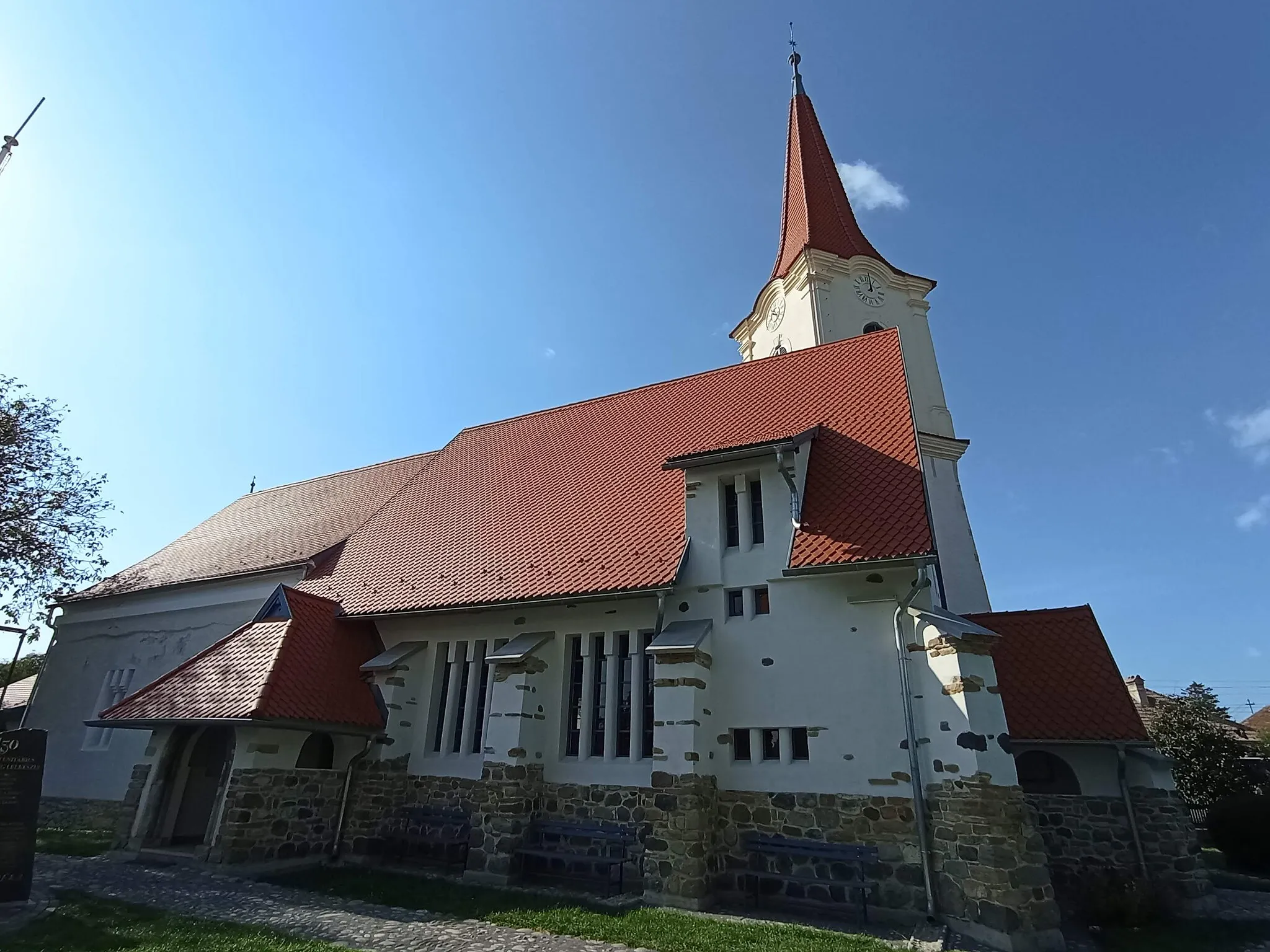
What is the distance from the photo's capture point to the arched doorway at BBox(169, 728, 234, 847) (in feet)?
43.2

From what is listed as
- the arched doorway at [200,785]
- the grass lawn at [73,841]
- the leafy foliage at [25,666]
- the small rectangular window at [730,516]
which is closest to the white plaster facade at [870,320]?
the small rectangular window at [730,516]

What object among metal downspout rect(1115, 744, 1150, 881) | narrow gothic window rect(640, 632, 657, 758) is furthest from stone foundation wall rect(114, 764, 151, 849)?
metal downspout rect(1115, 744, 1150, 881)

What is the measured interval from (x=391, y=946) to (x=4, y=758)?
6229 millimetres

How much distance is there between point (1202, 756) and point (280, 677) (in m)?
23.4

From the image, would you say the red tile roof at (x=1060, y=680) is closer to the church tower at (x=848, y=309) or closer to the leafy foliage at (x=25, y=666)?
the church tower at (x=848, y=309)

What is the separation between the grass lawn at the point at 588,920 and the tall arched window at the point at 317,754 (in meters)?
2.07

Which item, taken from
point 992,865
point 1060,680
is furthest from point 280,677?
point 1060,680

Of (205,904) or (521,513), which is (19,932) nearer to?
(205,904)

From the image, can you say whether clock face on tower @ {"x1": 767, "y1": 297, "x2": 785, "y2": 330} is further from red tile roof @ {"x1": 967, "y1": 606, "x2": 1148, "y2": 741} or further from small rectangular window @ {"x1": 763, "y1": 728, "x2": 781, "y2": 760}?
small rectangular window @ {"x1": 763, "y1": 728, "x2": 781, "y2": 760}

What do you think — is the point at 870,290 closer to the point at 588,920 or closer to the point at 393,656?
the point at 393,656

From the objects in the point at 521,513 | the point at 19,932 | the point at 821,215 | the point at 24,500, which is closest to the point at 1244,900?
the point at 521,513

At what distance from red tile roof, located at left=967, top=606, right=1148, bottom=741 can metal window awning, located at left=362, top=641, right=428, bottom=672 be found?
10.7 metres

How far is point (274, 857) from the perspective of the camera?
11.6 m

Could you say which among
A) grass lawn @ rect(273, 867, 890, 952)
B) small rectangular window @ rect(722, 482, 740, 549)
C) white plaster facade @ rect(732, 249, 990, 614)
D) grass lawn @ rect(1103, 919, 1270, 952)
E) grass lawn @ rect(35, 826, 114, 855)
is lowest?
grass lawn @ rect(1103, 919, 1270, 952)
